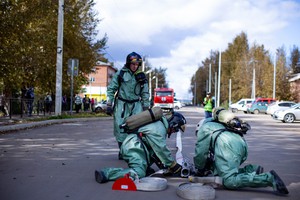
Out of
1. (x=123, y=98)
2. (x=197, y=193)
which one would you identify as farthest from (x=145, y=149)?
(x=123, y=98)

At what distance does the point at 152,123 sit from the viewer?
A: 565cm

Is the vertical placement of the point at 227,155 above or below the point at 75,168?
above

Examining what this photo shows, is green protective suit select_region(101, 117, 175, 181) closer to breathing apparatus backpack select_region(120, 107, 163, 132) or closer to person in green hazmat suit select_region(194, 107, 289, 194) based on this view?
breathing apparatus backpack select_region(120, 107, 163, 132)

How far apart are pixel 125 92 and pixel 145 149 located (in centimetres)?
185

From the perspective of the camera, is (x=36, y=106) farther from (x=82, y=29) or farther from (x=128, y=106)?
(x=128, y=106)

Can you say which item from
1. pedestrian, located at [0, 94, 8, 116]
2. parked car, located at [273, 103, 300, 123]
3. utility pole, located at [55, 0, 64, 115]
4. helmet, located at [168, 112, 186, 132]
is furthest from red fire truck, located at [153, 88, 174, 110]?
helmet, located at [168, 112, 186, 132]

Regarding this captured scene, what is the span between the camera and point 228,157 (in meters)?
5.07

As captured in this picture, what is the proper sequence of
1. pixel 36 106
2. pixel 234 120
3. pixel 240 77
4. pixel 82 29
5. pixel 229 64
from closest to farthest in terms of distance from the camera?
1. pixel 234 120
2. pixel 36 106
3. pixel 82 29
4. pixel 240 77
5. pixel 229 64

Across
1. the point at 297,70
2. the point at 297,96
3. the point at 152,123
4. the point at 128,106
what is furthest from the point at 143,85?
the point at 297,70

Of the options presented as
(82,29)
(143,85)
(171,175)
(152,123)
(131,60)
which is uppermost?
(82,29)

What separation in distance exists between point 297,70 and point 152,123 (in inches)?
4228

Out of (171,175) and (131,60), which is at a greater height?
(131,60)

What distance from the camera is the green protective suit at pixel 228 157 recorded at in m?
4.89

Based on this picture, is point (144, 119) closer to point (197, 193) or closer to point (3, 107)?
point (197, 193)
